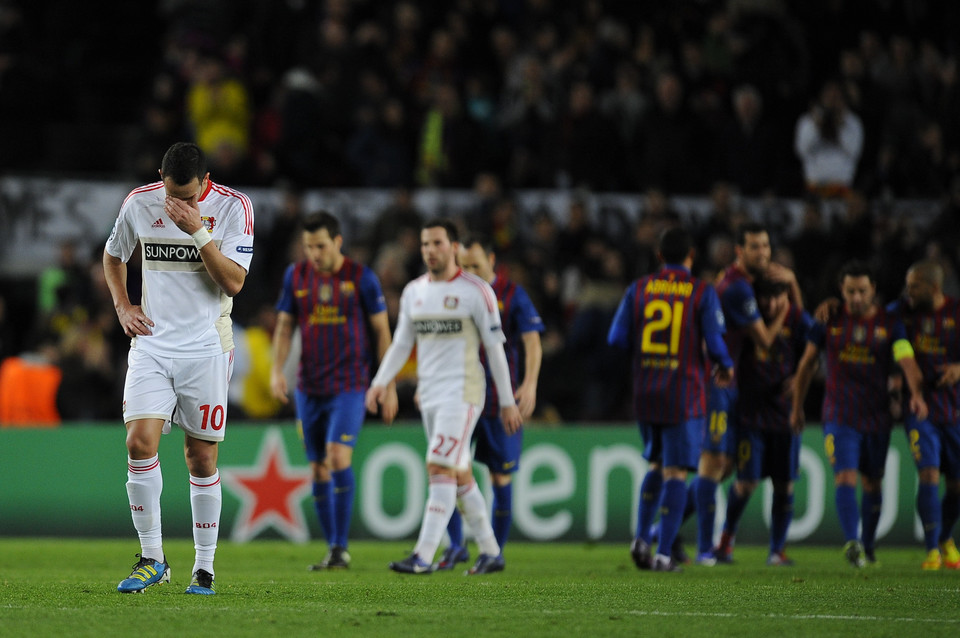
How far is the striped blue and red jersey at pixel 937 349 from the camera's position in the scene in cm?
1068

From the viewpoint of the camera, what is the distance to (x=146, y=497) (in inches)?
283

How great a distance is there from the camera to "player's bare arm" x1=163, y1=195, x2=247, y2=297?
682cm

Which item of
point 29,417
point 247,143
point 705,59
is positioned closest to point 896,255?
point 705,59

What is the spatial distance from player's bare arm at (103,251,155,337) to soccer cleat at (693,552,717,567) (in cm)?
546

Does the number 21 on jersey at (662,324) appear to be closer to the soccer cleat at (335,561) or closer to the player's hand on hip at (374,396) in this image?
A: the player's hand on hip at (374,396)

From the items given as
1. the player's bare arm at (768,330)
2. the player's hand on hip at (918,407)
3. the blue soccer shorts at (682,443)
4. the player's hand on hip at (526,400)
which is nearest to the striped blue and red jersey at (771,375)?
the player's bare arm at (768,330)

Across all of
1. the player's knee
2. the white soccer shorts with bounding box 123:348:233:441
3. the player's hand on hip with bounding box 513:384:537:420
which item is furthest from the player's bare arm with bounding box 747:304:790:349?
the white soccer shorts with bounding box 123:348:233:441

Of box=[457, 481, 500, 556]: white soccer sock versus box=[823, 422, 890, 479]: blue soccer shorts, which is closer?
box=[457, 481, 500, 556]: white soccer sock

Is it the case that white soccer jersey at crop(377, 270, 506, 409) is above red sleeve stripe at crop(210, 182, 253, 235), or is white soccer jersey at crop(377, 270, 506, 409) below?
below

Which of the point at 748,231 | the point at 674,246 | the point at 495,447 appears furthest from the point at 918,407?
the point at 495,447

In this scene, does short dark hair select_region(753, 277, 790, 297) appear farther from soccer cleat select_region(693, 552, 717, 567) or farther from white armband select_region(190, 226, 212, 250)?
white armband select_region(190, 226, 212, 250)

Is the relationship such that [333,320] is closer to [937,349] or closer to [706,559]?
[706,559]

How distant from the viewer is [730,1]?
18.8 m

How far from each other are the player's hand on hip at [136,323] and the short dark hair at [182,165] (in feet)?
2.53
